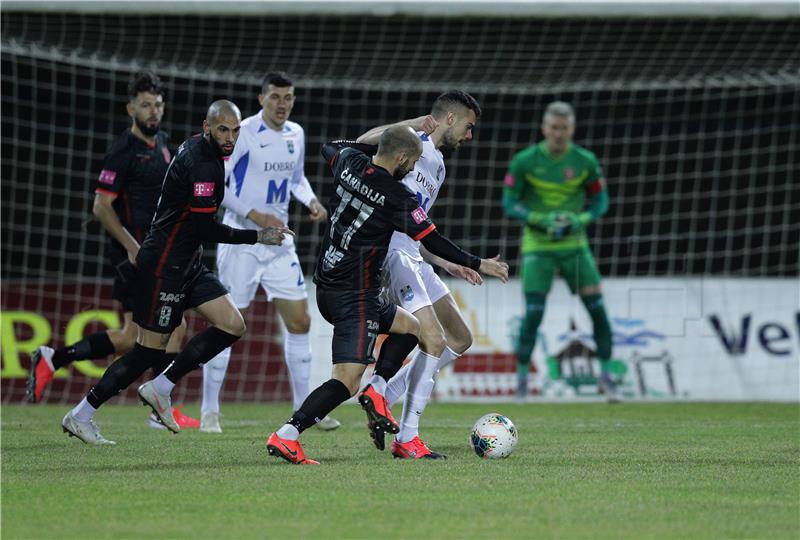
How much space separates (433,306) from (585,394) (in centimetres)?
491

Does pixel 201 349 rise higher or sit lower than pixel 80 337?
higher

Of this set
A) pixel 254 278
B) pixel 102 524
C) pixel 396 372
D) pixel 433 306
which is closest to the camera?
pixel 102 524

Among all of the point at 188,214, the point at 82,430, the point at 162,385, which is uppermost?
the point at 188,214

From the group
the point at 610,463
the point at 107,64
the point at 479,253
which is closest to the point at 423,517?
the point at 610,463

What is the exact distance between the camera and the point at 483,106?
14.9 meters

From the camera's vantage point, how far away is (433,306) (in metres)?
7.73

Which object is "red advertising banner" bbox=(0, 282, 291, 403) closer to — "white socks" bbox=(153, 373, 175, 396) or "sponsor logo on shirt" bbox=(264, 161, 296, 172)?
"sponsor logo on shirt" bbox=(264, 161, 296, 172)

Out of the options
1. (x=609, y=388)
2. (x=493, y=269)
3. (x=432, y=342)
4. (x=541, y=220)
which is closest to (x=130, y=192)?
(x=432, y=342)

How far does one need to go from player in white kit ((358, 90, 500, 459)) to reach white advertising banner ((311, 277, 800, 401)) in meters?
4.60

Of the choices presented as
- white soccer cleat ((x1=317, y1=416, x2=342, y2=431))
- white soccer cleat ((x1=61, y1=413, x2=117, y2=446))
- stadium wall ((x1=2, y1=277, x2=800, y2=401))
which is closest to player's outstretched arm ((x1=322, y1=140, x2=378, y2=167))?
white soccer cleat ((x1=61, y1=413, x2=117, y2=446))

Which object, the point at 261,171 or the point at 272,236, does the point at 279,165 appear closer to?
the point at 261,171

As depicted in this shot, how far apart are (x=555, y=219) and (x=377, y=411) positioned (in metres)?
5.37

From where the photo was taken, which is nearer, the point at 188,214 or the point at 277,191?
the point at 188,214

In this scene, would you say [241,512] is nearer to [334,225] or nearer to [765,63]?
[334,225]
